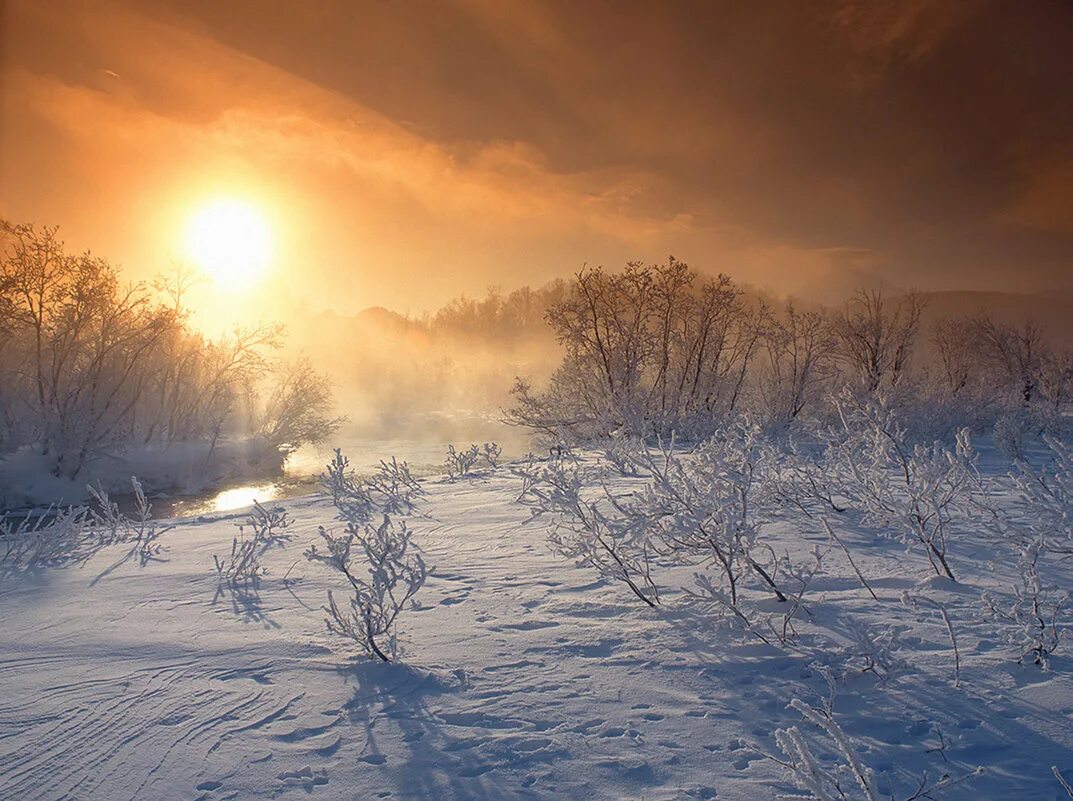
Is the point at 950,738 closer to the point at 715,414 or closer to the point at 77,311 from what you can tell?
the point at 715,414

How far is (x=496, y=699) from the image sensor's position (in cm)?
304

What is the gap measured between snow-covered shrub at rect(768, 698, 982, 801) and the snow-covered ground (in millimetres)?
119

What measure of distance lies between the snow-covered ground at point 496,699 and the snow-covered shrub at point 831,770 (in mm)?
119

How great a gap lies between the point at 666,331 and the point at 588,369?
2.39 m

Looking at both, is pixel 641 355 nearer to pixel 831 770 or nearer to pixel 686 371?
pixel 686 371

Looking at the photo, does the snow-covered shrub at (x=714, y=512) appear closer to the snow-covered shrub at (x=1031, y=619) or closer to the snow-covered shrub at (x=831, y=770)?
the snow-covered shrub at (x=831, y=770)

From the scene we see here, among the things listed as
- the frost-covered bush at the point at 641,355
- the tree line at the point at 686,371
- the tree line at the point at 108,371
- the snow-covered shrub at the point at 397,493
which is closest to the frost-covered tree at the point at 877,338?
the tree line at the point at 686,371

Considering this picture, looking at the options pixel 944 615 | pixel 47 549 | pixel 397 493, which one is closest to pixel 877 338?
pixel 397 493

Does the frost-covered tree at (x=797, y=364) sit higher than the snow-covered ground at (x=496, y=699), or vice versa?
the frost-covered tree at (x=797, y=364)

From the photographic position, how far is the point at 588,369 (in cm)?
1597

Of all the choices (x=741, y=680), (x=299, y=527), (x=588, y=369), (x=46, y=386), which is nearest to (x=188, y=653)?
(x=741, y=680)

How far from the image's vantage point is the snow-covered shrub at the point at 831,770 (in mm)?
1652

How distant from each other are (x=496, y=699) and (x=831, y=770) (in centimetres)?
156

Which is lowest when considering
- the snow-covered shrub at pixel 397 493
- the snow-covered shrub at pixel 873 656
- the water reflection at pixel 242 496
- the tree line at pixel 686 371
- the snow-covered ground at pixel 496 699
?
the water reflection at pixel 242 496
